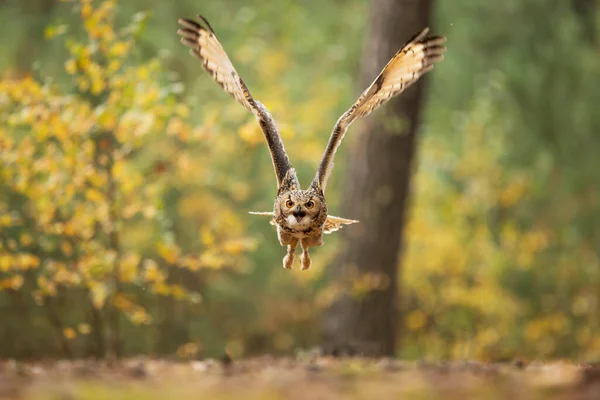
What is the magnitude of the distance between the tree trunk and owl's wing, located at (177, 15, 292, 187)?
277 centimetres

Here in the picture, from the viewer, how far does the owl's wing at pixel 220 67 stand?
142 inches

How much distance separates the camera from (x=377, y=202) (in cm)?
694

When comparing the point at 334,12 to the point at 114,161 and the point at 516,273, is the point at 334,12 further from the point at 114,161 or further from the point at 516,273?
the point at 114,161

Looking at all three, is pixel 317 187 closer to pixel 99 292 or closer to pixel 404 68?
pixel 404 68

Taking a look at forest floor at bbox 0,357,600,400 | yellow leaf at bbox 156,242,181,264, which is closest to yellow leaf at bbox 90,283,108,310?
yellow leaf at bbox 156,242,181,264

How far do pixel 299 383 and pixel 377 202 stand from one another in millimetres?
3652

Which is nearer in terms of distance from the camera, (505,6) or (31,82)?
(31,82)

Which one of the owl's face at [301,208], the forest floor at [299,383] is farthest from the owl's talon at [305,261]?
the forest floor at [299,383]

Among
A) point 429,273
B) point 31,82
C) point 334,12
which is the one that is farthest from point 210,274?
point 31,82

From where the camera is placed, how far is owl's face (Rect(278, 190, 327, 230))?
3359 millimetres

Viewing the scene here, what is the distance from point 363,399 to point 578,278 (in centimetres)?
1030

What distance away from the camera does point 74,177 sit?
5547 mm

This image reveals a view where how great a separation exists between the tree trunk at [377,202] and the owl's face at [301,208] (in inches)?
137

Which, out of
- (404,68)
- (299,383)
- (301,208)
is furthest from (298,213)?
(404,68)
